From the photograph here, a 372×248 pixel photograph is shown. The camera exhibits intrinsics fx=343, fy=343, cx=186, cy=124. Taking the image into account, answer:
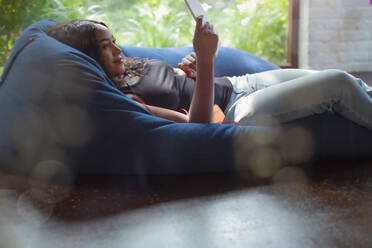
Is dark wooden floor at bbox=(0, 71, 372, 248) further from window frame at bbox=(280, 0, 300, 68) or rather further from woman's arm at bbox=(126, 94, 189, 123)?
window frame at bbox=(280, 0, 300, 68)

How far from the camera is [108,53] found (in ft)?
4.45

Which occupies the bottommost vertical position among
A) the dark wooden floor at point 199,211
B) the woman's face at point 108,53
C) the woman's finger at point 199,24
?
the dark wooden floor at point 199,211

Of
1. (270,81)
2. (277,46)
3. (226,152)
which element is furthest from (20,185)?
(277,46)

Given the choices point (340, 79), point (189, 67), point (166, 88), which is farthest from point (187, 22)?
point (340, 79)

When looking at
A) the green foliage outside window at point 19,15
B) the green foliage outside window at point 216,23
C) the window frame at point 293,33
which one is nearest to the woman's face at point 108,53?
the green foliage outside window at point 19,15

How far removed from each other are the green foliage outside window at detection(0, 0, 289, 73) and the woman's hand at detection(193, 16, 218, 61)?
2.24 m

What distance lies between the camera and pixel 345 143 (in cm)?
127

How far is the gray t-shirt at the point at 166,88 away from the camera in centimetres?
140

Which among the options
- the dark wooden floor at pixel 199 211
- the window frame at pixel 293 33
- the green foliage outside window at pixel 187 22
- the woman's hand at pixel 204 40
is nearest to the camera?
the dark wooden floor at pixel 199 211

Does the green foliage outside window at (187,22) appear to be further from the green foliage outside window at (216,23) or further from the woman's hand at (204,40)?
the woman's hand at (204,40)

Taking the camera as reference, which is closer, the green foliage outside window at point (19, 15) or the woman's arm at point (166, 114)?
the woman's arm at point (166, 114)

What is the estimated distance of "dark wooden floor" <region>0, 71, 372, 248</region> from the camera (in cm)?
89

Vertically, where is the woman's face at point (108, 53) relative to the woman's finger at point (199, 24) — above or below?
below

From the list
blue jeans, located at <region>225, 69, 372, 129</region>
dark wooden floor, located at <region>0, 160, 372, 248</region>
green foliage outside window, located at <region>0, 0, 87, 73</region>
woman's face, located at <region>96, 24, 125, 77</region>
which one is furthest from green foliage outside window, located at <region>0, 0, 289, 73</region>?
dark wooden floor, located at <region>0, 160, 372, 248</region>
